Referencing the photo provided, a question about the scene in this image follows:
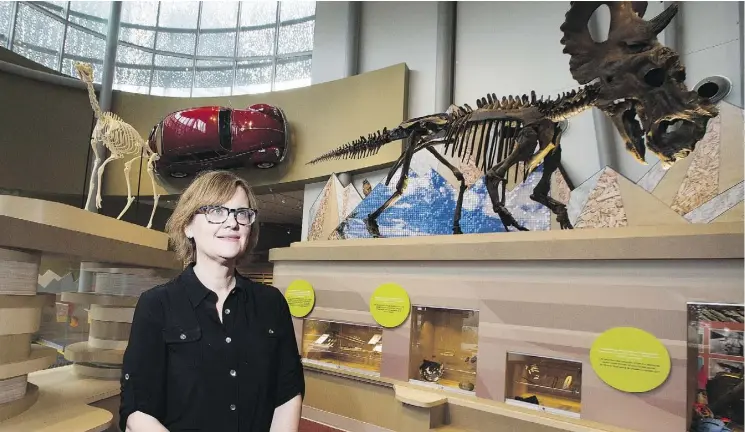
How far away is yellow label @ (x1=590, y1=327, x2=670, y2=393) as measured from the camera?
2.27m

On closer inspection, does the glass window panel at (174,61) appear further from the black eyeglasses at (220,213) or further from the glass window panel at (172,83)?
the black eyeglasses at (220,213)

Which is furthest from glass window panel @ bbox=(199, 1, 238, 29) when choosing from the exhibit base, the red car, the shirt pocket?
the shirt pocket

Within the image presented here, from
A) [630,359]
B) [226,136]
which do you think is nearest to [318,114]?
[226,136]

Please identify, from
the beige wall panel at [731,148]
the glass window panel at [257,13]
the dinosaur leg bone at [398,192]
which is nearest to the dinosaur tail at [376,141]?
the dinosaur leg bone at [398,192]

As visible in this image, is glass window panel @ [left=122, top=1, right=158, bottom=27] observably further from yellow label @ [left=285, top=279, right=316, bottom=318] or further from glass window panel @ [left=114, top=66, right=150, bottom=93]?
yellow label @ [left=285, top=279, right=316, bottom=318]

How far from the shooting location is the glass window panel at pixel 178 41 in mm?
7418

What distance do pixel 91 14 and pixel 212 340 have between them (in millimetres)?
7390

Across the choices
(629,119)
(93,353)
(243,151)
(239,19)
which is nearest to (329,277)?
(93,353)

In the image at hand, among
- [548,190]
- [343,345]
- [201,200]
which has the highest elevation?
[548,190]

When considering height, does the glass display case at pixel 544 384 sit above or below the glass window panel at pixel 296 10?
below

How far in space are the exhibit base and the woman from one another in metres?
1.48

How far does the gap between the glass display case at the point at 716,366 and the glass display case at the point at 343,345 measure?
177 cm

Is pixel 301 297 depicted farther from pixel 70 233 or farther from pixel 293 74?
pixel 293 74

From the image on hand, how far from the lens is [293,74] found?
6973 millimetres
